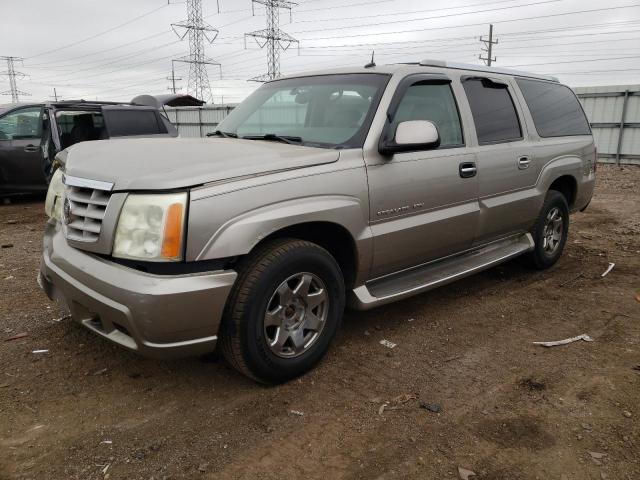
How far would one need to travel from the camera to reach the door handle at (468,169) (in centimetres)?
384

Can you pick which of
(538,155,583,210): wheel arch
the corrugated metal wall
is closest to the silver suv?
(538,155,583,210): wheel arch

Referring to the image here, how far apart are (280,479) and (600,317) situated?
3.08 m

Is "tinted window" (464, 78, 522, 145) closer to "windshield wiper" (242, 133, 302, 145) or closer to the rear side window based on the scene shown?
the rear side window

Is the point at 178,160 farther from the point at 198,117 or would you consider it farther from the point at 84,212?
the point at 198,117

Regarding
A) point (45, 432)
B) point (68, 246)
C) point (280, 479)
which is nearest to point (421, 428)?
point (280, 479)

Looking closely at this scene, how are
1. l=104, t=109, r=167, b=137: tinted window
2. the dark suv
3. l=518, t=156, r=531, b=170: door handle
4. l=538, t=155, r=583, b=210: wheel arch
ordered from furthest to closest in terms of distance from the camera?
l=104, t=109, r=167, b=137: tinted window → the dark suv → l=538, t=155, r=583, b=210: wheel arch → l=518, t=156, r=531, b=170: door handle

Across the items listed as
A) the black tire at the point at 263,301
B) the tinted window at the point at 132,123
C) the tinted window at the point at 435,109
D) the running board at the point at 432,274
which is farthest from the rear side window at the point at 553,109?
the tinted window at the point at 132,123

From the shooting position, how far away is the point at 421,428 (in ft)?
8.64

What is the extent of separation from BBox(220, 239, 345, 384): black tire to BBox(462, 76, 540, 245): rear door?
5.63 ft

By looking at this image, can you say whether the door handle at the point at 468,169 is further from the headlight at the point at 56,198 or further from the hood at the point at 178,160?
the headlight at the point at 56,198

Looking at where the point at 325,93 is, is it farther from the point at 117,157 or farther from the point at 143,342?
the point at 143,342

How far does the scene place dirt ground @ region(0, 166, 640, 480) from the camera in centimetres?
237

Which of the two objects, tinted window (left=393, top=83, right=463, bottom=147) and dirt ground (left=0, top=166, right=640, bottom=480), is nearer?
dirt ground (left=0, top=166, right=640, bottom=480)

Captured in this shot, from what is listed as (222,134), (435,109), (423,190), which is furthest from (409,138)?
(222,134)
